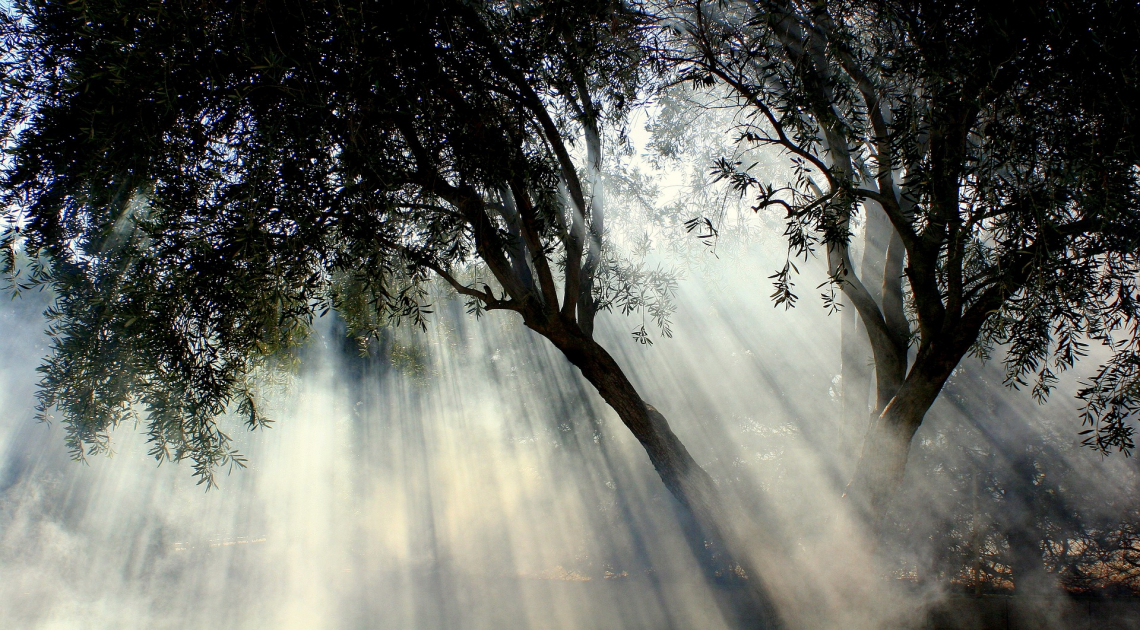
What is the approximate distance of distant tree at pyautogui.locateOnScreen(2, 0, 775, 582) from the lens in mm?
2984

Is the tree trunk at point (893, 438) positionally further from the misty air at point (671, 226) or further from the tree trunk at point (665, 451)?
the tree trunk at point (665, 451)

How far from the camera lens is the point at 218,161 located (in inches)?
132

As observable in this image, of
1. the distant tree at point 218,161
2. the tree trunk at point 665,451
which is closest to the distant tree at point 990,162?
the tree trunk at point 665,451

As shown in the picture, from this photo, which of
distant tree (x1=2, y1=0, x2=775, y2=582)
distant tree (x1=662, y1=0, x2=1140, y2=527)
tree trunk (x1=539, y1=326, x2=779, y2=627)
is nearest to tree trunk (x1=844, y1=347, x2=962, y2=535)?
distant tree (x1=662, y1=0, x2=1140, y2=527)

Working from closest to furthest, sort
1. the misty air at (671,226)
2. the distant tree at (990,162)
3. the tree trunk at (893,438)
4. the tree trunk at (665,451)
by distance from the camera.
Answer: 1. the distant tree at (990,162)
2. the misty air at (671,226)
3. the tree trunk at (893,438)
4. the tree trunk at (665,451)

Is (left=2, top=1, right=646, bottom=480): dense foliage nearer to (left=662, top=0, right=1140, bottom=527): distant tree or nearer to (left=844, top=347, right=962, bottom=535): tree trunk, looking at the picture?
(left=662, top=0, right=1140, bottom=527): distant tree

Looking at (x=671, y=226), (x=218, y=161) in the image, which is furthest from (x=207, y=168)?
(x=671, y=226)

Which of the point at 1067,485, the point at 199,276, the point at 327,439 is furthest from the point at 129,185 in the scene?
the point at 327,439

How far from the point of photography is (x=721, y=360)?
9953mm

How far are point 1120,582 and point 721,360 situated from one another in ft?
16.7

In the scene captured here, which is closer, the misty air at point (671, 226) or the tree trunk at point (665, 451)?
the misty air at point (671, 226)

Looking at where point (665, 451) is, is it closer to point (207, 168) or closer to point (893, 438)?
point (893, 438)

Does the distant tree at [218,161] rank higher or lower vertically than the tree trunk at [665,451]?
higher

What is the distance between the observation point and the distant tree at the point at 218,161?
2984mm
